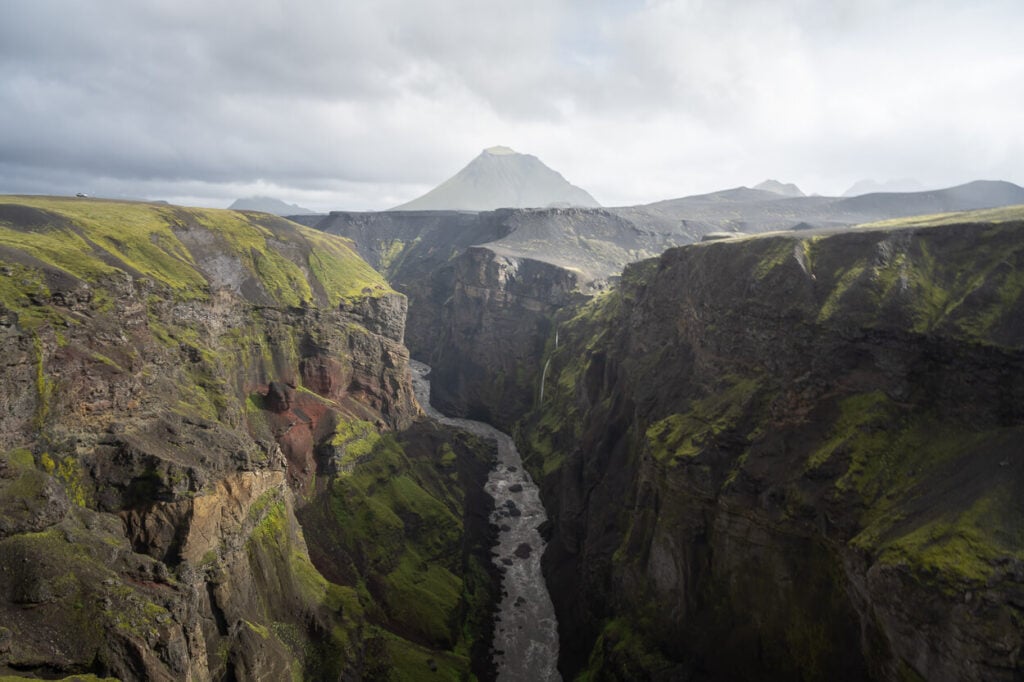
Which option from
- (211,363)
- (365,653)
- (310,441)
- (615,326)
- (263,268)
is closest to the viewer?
(365,653)

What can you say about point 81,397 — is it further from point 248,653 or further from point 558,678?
point 558,678

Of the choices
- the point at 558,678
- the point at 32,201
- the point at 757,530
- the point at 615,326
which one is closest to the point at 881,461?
the point at 757,530

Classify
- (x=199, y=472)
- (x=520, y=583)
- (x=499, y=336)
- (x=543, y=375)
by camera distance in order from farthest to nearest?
1. (x=499, y=336)
2. (x=543, y=375)
3. (x=520, y=583)
4. (x=199, y=472)

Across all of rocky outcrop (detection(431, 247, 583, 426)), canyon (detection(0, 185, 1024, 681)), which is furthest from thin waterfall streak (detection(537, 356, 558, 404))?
canyon (detection(0, 185, 1024, 681))

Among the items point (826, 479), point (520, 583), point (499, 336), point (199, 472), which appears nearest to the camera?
point (826, 479)

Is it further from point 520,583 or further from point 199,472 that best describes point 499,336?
point 199,472

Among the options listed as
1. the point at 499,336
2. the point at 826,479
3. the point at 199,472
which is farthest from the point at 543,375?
the point at 199,472
